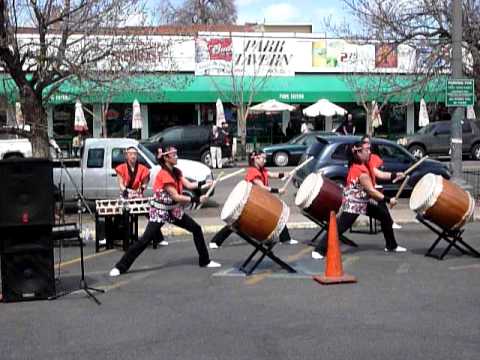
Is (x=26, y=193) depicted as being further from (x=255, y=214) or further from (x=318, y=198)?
(x=318, y=198)

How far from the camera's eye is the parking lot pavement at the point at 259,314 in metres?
6.23

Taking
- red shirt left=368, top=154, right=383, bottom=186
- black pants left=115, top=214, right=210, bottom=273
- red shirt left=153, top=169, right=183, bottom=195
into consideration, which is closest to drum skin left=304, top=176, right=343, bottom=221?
red shirt left=368, top=154, right=383, bottom=186

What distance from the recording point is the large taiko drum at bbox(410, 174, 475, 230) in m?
10.1

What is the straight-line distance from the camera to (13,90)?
17.7 meters

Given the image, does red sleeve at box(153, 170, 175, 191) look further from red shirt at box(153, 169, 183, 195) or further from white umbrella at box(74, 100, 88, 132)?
white umbrella at box(74, 100, 88, 132)

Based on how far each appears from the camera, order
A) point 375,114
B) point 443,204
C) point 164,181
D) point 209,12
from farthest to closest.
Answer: point 209,12
point 375,114
point 443,204
point 164,181

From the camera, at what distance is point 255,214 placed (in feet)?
29.8

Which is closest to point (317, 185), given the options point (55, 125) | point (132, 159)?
point (132, 159)

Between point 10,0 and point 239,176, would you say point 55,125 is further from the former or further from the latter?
point 10,0

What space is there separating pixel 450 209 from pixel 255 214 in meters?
2.87

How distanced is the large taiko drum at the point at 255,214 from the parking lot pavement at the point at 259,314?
2.01 ft

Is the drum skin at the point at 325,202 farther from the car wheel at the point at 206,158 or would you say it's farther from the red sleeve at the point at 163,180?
the car wheel at the point at 206,158

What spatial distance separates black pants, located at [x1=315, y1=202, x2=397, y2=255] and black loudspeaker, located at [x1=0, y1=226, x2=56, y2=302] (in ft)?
13.4

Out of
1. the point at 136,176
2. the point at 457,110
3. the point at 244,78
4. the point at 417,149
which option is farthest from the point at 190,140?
the point at 136,176
